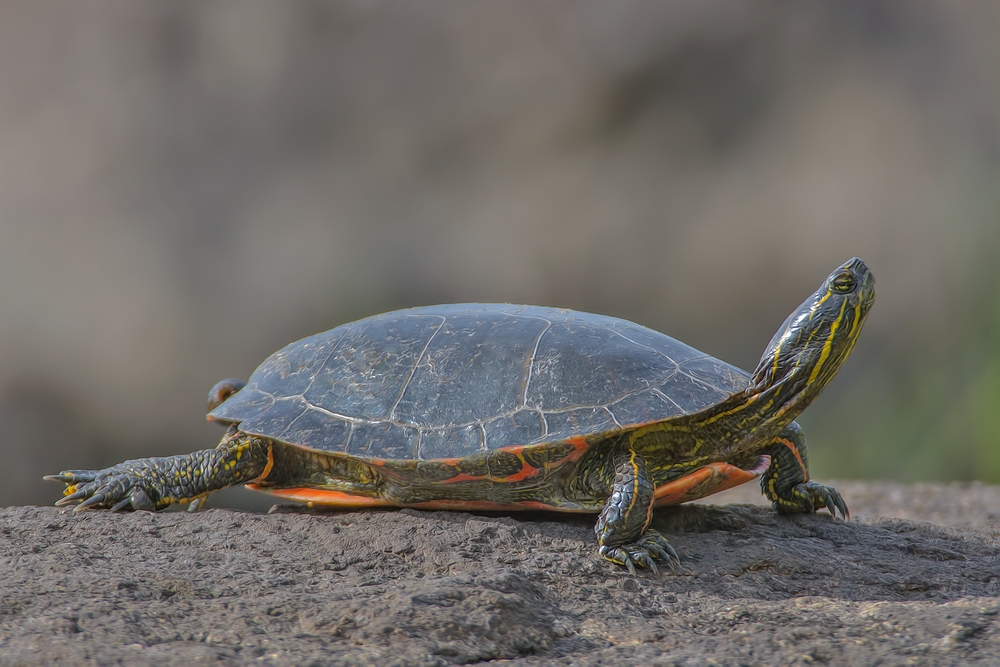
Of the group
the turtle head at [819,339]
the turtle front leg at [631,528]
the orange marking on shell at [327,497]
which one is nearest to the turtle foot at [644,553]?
the turtle front leg at [631,528]

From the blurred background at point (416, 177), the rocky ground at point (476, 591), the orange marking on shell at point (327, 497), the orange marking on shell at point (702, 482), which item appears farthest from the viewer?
the blurred background at point (416, 177)

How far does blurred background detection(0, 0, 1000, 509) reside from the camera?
975 centimetres

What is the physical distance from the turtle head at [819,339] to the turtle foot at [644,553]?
69 centimetres

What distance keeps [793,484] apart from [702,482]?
69 centimetres

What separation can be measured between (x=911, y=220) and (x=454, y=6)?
666 cm

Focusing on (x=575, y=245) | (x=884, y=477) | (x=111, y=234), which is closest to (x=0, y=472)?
(x=111, y=234)

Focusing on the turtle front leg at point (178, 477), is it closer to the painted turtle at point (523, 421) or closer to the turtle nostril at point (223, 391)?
the painted turtle at point (523, 421)

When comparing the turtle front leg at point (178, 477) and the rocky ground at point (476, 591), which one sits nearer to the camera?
the rocky ground at point (476, 591)

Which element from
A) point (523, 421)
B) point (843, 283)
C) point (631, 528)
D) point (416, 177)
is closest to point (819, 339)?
point (843, 283)

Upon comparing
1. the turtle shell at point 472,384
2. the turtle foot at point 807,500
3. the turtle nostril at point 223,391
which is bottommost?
the turtle foot at point 807,500

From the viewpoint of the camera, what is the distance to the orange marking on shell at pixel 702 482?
9.88 feet

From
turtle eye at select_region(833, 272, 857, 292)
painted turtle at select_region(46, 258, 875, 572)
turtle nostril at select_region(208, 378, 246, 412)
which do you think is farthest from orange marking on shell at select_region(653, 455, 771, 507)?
turtle nostril at select_region(208, 378, 246, 412)

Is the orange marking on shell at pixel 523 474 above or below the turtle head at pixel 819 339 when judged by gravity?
below

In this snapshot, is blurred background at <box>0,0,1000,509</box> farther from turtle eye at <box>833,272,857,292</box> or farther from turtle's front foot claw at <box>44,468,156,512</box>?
turtle eye at <box>833,272,857,292</box>
